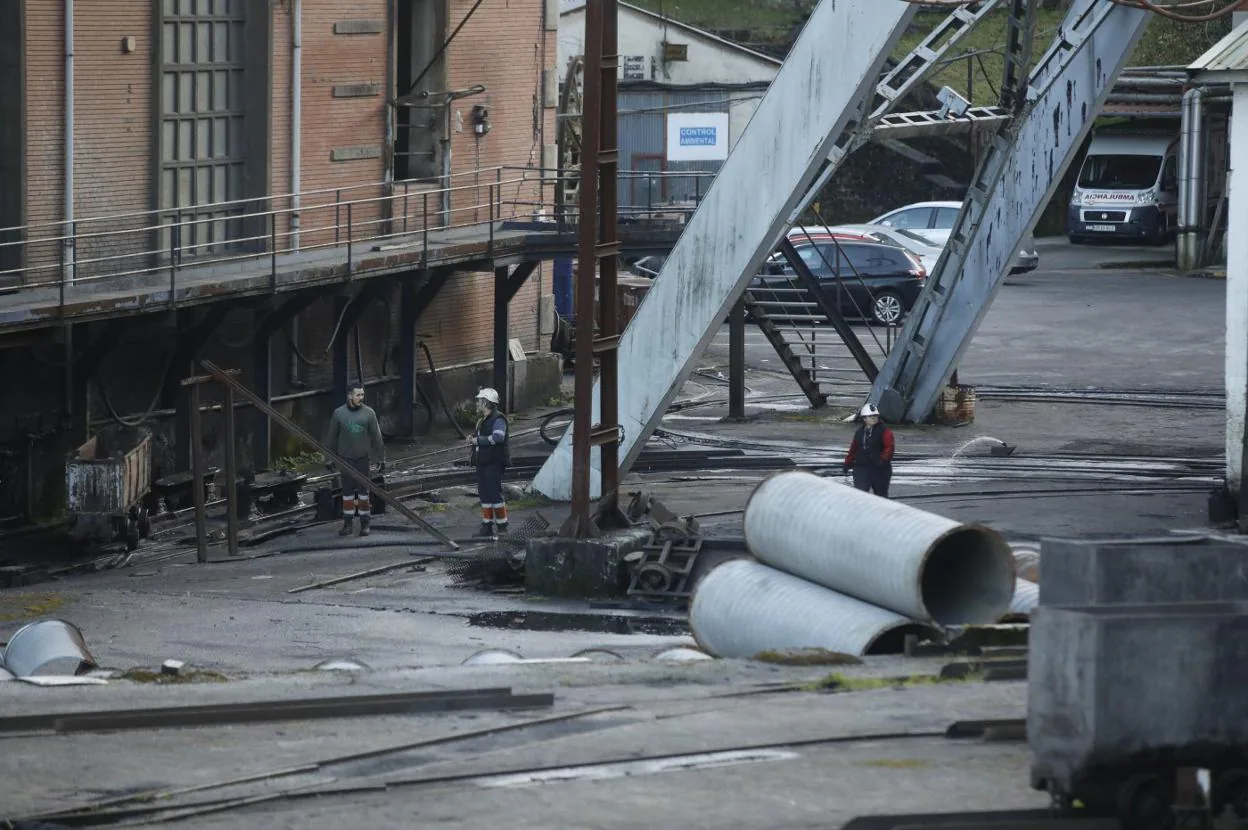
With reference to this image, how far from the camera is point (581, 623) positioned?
51.6 feet

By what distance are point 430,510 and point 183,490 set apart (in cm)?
252

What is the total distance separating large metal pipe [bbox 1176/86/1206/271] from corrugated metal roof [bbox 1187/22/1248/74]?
78.1ft

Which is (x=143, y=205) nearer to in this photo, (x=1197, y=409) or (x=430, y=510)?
(x=430, y=510)

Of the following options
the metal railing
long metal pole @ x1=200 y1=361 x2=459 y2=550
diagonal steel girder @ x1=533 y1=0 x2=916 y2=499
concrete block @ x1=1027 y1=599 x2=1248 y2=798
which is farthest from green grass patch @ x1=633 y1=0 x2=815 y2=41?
concrete block @ x1=1027 y1=599 x2=1248 y2=798

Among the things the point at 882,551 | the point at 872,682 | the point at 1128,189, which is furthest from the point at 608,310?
the point at 1128,189

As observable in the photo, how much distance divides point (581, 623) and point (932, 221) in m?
27.9

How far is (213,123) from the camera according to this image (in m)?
23.8

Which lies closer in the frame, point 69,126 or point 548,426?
point 69,126

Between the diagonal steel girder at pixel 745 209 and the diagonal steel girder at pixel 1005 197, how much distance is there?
439 cm

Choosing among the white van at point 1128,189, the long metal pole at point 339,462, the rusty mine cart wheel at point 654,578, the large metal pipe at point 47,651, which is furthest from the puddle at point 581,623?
the white van at point 1128,189

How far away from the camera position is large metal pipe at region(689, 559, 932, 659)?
12.5m

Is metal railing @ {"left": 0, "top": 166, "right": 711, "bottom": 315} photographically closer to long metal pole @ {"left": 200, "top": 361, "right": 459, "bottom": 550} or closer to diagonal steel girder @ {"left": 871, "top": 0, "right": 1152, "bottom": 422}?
A: long metal pole @ {"left": 200, "top": 361, "right": 459, "bottom": 550}

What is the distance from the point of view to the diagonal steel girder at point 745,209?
2020 centimetres

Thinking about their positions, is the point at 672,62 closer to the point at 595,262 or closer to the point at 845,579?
the point at 595,262
